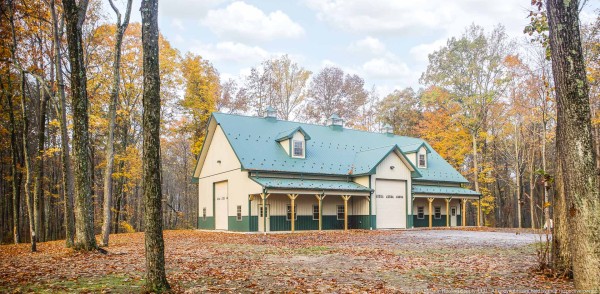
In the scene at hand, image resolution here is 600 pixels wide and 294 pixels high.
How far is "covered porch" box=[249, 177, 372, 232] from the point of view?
2544cm

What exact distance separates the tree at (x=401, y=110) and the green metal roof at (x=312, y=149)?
34.7ft

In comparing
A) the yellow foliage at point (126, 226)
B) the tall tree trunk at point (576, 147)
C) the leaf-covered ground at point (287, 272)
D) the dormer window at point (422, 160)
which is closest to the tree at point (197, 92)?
the yellow foliage at point (126, 226)

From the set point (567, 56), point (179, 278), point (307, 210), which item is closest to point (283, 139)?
point (307, 210)

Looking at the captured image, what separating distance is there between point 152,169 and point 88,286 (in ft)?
9.09

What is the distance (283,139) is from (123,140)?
12292 millimetres

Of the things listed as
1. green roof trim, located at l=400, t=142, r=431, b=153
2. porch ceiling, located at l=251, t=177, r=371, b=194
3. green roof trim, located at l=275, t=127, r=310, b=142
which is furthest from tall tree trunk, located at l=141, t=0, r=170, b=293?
green roof trim, located at l=400, t=142, r=431, b=153

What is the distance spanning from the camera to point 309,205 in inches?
1102

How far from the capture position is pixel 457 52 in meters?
37.0

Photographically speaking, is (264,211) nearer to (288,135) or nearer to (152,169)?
(288,135)

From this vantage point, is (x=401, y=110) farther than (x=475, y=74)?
Yes

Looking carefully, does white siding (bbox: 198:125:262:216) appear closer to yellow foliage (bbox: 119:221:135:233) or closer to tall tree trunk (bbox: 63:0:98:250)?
yellow foliage (bbox: 119:221:135:233)

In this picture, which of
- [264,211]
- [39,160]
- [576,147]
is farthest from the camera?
[264,211]

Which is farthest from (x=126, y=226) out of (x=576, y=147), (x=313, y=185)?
(x=576, y=147)

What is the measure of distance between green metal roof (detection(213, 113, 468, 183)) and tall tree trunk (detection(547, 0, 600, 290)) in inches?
839
